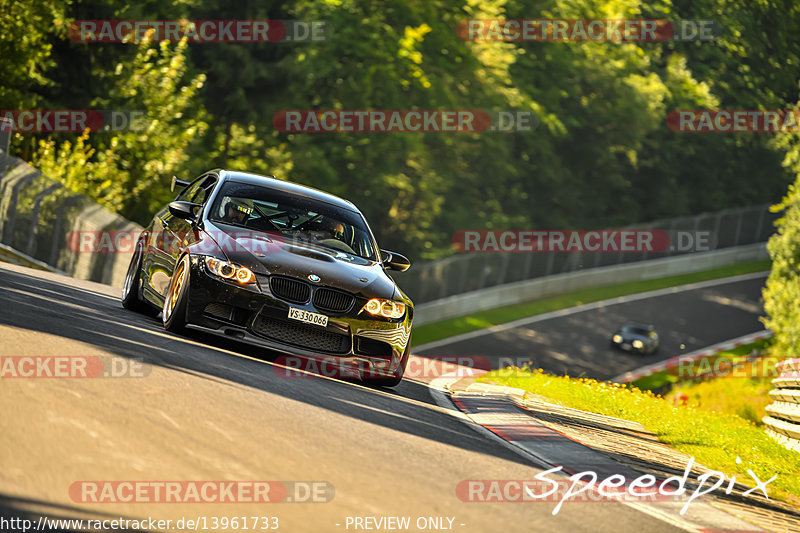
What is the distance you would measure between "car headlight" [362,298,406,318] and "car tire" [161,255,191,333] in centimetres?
167

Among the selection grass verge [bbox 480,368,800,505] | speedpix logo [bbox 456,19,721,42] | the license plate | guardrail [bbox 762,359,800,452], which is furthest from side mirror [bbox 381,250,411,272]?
speedpix logo [bbox 456,19,721,42]

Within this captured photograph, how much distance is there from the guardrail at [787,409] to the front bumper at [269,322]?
5908 millimetres

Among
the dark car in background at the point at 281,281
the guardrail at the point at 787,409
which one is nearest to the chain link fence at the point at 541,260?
the guardrail at the point at 787,409

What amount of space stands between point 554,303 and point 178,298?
4572 centimetres

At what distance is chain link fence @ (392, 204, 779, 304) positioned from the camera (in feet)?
157

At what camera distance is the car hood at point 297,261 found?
10.4 meters

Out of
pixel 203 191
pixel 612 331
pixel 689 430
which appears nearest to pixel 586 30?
pixel 612 331

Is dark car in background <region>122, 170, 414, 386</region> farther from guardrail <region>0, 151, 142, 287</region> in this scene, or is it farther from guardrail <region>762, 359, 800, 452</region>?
guardrail <region>0, 151, 142, 287</region>

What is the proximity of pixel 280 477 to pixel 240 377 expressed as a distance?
304 cm

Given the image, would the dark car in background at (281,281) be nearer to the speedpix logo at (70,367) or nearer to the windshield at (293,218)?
the windshield at (293,218)

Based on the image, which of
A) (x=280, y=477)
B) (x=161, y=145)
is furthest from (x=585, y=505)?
(x=161, y=145)

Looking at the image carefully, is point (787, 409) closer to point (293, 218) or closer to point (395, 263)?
point (395, 263)

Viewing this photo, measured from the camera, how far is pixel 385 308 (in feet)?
35.3

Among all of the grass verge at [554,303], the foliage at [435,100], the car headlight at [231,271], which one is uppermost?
the car headlight at [231,271]
